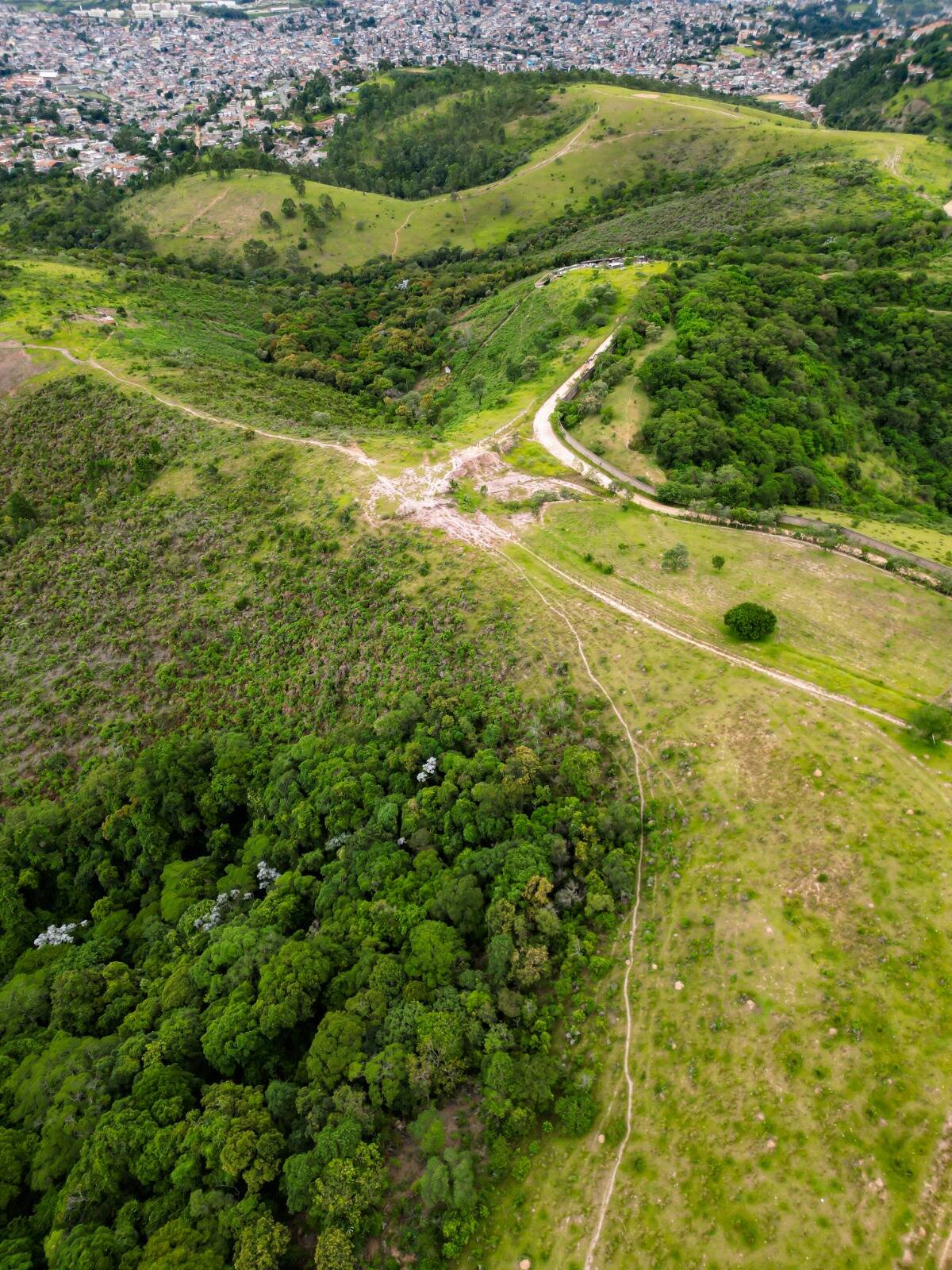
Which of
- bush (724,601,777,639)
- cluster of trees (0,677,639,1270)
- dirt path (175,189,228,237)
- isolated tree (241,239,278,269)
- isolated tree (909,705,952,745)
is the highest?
dirt path (175,189,228,237)

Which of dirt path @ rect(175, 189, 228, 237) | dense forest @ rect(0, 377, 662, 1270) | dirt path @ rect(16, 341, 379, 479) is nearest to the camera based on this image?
dense forest @ rect(0, 377, 662, 1270)

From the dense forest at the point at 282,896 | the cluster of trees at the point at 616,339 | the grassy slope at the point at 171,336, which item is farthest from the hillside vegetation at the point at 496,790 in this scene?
the grassy slope at the point at 171,336

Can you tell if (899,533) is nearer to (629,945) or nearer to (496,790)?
(496,790)

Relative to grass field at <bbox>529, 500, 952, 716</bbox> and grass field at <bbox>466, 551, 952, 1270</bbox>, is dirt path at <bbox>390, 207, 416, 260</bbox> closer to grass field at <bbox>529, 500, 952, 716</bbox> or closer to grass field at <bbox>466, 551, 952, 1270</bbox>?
grass field at <bbox>529, 500, 952, 716</bbox>

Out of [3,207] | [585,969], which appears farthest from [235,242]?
[585,969]

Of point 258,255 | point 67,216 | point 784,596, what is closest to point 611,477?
point 784,596

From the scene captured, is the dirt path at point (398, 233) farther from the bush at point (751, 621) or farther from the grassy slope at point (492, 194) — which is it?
the bush at point (751, 621)

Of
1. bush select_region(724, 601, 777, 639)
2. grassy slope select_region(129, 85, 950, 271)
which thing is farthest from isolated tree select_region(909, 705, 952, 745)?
grassy slope select_region(129, 85, 950, 271)
